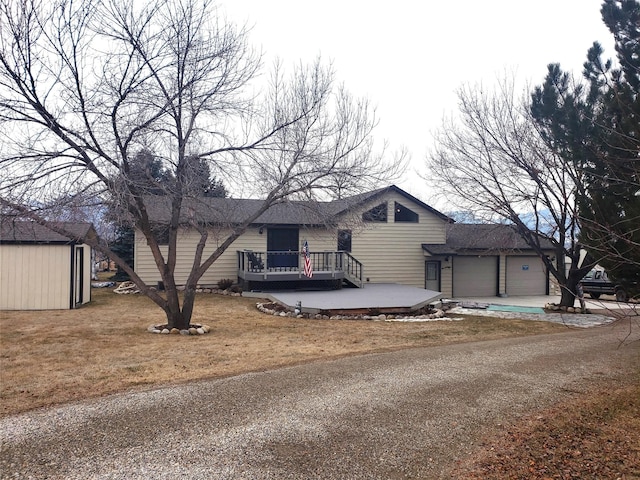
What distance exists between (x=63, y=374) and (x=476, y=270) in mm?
17459

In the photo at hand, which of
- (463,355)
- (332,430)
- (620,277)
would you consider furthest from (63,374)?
(620,277)

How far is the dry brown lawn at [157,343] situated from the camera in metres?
5.73

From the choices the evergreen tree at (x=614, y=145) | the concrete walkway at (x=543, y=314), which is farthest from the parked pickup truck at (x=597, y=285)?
the evergreen tree at (x=614, y=145)

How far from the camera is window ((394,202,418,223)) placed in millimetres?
19297

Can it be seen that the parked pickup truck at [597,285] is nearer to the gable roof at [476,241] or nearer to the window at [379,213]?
the gable roof at [476,241]

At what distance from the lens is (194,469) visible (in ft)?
11.2

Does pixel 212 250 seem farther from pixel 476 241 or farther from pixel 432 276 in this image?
pixel 476 241

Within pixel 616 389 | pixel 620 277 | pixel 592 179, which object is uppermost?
pixel 592 179

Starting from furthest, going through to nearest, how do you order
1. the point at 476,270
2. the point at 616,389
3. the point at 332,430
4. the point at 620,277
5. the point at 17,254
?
the point at 476,270 → the point at 17,254 → the point at 620,277 → the point at 616,389 → the point at 332,430

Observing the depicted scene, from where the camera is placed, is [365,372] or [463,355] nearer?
[365,372]

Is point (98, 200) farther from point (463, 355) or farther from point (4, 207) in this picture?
point (463, 355)

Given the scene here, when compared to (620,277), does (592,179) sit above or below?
above

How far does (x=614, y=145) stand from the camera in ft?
20.5

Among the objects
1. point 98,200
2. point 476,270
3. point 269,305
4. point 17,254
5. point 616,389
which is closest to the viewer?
point 616,389
